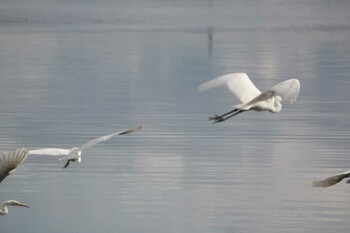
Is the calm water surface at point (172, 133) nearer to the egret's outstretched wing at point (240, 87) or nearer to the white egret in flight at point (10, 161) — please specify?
the egret's outstretched wing at point (240, 87)

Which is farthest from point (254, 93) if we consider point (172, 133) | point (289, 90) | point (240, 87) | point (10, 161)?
point (172, 133)

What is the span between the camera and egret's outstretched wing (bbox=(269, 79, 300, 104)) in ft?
34.1

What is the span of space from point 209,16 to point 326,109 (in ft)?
95.2

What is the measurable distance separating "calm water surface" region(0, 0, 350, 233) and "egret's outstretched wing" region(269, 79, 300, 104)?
3.37ft

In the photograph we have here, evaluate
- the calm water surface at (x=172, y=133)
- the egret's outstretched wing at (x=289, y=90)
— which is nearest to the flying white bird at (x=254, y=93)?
the egret's outstretched wing at (x=289, y=90)

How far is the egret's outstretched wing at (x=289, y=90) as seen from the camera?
409 inches

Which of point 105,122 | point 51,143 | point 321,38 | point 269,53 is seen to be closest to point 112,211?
point 51,143

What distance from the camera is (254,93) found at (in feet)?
35.9

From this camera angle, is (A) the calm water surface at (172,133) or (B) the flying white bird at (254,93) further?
(A) the calm water surface at (172,133)

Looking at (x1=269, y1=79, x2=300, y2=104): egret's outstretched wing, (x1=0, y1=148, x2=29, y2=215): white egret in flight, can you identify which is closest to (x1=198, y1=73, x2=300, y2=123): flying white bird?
(x1=269, y1=79, x2=300, y2=104): egret's outstretched wing

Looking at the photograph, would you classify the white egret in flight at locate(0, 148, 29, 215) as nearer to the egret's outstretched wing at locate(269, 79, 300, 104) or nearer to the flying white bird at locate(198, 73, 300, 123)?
the flying white bird at locate(198, 73, 300, 123)

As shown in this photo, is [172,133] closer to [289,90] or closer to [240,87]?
[240,87]

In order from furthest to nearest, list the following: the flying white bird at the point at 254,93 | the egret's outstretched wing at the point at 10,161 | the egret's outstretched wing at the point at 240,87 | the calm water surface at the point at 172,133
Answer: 1. the calm water surface at the point at 172,133
2. the egret's outstretched wing at the point at 240,87
3. the flying white bird at the point at 254,93
4. the egret's outstretched wing at the point at 10,161

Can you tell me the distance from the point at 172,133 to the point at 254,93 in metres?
4.92
